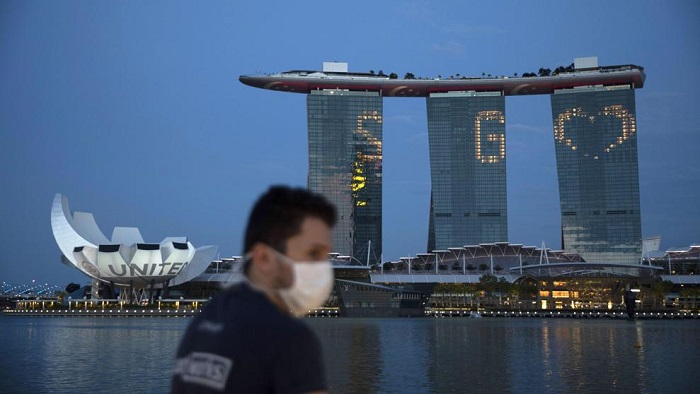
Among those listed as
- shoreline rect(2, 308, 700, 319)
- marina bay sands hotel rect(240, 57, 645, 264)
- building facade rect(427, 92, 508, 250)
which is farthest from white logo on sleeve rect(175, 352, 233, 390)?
building facade rect(427, 92, 508, 250)

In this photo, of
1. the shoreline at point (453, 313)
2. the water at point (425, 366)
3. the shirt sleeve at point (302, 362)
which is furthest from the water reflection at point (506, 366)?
the shoreline at point (453, 313)

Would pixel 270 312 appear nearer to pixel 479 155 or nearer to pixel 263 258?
pixel 263 258

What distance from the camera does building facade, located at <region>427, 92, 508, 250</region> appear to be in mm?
152500

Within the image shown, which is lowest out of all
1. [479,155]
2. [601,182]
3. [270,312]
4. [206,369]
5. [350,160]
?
[206,369]

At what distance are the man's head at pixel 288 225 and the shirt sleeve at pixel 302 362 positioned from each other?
1.13ft

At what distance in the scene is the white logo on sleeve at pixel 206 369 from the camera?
8.69 ft

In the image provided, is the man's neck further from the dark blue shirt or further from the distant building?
the distant building

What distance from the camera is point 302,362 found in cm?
253

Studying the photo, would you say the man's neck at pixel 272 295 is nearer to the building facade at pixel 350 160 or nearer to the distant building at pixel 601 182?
the building facade at pixel 350 160

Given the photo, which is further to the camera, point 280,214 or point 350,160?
point 350,160

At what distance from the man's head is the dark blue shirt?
0.55 feet

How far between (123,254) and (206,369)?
112816 millimetres

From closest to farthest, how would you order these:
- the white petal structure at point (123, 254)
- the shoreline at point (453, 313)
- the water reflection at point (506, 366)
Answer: the water reflection at point (506, 366), the shoreline at point (453, 313), the white petal structure at point (123, 254)

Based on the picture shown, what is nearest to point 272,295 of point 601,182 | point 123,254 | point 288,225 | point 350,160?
point 288,225
